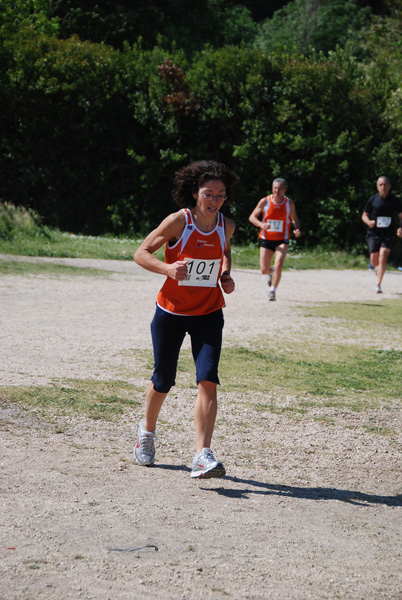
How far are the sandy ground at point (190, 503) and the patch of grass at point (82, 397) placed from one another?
15 centimetres

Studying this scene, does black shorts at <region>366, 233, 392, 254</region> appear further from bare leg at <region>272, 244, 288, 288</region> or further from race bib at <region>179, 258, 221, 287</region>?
race bib at <region>179, 258, 221, 287</region>

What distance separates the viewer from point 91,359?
7.89m

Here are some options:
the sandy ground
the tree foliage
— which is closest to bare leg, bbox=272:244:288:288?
the sandy ground

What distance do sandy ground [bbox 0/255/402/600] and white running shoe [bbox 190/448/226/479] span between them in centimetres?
7

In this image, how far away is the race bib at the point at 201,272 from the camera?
189 inches

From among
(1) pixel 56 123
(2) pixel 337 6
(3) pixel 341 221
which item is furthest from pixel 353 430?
(2) pixel 337 6

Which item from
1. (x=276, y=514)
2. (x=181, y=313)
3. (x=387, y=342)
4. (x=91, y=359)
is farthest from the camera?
(x=387, y=342)

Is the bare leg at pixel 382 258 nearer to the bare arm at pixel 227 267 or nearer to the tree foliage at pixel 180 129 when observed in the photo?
the tree foliage at pixel 180 129

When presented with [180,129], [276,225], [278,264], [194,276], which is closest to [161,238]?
[194,276]

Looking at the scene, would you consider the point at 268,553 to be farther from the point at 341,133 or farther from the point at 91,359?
the point at 341,133

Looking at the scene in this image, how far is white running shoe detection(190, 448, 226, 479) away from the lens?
4543 millimetres

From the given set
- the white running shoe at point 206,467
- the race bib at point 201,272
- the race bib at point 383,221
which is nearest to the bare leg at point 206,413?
the white running shoe at point 206,467

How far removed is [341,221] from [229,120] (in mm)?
4343

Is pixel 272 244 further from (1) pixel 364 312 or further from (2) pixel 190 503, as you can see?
(2) pixel 190 503
